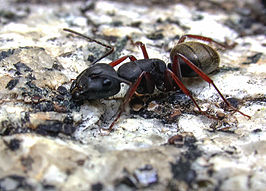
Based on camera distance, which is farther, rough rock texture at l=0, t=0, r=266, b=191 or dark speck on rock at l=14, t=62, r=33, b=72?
dark speck on rock at l=14, t=62, r=33, b=72

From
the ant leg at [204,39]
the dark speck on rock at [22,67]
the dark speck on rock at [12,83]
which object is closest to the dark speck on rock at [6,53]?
the dark speck on rock at [22,67]

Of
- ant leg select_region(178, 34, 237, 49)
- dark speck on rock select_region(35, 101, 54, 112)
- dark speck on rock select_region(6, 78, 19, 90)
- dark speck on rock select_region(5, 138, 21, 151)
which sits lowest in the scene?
dark speck on rock select_region(5, 138, 21, 151)

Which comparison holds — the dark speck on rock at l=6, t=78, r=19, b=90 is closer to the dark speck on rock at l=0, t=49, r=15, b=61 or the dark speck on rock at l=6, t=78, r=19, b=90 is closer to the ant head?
the dark speck on rock at l=0, t=49, r=15, b=61

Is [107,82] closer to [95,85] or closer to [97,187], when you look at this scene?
[95,85]

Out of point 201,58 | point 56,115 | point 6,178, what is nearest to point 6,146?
point 6,178

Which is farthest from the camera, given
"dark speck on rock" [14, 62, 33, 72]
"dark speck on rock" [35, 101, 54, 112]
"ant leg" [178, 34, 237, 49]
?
"ant leg" [178, 34, 237, 49]

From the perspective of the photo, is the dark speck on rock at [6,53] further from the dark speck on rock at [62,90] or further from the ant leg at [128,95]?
the ant leg at [128,95]

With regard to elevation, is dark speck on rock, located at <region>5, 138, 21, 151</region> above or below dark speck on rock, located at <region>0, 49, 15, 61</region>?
below

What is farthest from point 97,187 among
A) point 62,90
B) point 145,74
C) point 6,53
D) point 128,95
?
point 6,53

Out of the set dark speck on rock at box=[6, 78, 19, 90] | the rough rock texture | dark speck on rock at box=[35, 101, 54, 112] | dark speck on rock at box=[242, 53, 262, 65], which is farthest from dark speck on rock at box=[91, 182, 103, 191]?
dark speck on rock at box=[242, 53, 262, 65]
